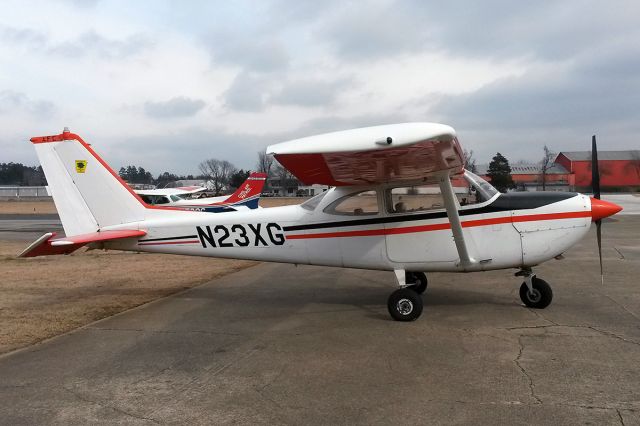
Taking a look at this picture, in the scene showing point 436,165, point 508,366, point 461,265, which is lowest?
point 508,366

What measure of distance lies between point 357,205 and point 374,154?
81.4 inches

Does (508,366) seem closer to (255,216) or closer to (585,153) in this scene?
(255,216)

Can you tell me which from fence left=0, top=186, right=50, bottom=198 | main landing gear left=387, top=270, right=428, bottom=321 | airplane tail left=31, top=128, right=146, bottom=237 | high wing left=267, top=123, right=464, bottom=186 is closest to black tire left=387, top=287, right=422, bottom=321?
main landing gear left=387, top=270, right=428, bottom=321

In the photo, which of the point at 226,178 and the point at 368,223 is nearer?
the point at 368,223

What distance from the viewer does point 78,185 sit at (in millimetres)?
8148

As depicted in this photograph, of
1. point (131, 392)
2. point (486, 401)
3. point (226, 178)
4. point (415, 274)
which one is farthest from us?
point (226, 178)

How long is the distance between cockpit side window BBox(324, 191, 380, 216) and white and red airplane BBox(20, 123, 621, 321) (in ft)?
0.05

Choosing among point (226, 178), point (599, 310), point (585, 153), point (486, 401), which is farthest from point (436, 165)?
point (226, 178)

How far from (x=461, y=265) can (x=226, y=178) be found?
127m

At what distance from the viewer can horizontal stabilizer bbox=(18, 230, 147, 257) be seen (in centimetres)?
716

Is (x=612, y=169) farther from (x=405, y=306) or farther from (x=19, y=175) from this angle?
(x=19, y=175)

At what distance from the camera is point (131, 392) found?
4.41m

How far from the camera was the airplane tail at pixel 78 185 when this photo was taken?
26.5ft

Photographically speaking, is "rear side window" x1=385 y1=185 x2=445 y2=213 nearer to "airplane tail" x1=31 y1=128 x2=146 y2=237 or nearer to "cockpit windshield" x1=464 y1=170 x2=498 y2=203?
"cockpit windshield" x1=464 y1=170 x2=498 y2=203
